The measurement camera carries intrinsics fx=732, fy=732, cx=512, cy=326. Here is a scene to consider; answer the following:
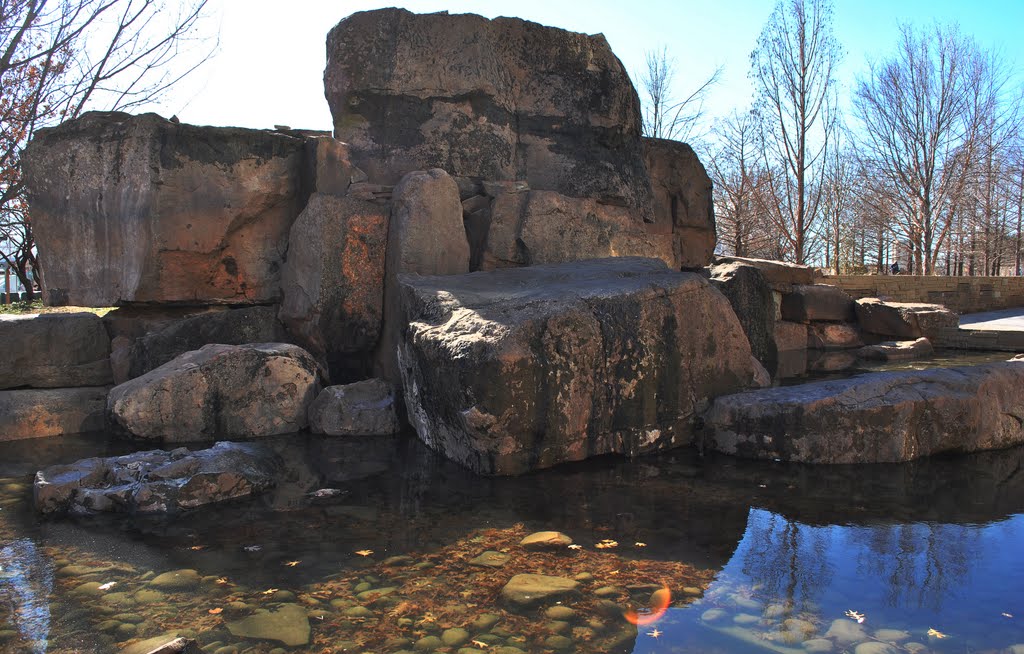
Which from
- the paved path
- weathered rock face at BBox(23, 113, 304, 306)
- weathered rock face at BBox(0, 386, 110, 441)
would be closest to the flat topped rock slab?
weathered rock face at BBox(23, 113, 304, 306)

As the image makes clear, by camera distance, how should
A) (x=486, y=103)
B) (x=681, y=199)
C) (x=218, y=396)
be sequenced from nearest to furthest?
(x=218, y=396) < (x=486, y=103) < (x=681, y=199)

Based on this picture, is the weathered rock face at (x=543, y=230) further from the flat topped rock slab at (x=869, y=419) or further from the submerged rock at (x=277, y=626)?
the submerged rock at (x=277, y=626)

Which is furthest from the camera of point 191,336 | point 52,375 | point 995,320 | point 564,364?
point 995,320

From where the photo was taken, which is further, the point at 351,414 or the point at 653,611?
the point at 351,414

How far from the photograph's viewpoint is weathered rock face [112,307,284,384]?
5426 millimetres

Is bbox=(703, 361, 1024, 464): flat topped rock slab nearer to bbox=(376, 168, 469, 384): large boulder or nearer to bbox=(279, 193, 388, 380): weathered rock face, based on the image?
bbox=(376, 168, 469, 384): large boulder

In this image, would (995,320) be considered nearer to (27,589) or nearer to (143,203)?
(143,203)

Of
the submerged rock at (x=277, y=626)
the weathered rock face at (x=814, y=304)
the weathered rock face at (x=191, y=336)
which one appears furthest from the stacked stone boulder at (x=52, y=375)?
the weathered rock face at (x=814, y=304)

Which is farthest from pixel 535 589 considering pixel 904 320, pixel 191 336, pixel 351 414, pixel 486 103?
pixel 904 320

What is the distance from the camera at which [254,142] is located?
571 cm

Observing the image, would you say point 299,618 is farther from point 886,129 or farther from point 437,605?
point 886,129

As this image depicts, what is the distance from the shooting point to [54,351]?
5.33m

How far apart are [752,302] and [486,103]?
4211 millimetres

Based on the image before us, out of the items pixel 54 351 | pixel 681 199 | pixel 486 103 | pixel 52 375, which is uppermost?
pixel 486 103
